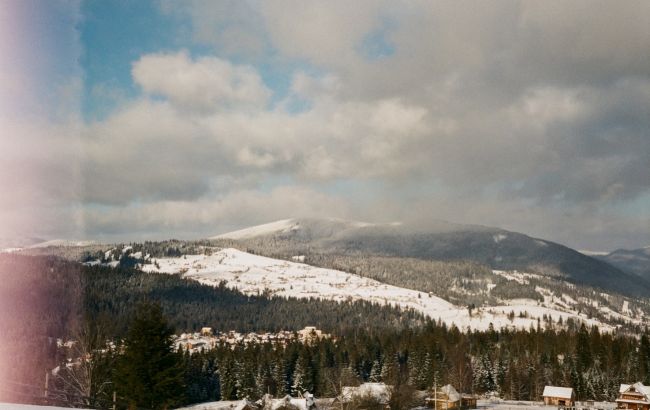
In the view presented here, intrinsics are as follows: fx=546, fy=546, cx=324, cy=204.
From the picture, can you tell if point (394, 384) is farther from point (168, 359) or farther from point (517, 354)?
point (517, 354)

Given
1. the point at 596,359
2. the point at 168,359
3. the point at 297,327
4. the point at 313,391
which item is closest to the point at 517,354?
the point at 596,359

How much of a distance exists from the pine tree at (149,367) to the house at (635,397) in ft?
171

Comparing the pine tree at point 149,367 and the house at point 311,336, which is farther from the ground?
the pine tree at point 149,367

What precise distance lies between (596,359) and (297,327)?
11041cm

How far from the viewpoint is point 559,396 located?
67562mm

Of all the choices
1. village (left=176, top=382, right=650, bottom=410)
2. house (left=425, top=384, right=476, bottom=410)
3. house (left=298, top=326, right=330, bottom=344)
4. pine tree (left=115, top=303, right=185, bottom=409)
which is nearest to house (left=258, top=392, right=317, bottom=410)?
village (left=176, top=382, right=650, bottom=410)

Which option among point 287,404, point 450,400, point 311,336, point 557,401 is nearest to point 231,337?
point 311,336

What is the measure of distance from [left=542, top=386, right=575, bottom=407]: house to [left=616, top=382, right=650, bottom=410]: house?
7048 mm

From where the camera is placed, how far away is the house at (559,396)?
6719 cm

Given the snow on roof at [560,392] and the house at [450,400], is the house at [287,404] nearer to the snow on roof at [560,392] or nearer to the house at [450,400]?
the house at [450,400]

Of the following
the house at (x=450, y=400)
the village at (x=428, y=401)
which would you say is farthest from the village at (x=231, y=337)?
the house at (x=450, y=400)

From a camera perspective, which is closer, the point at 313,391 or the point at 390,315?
the point at 313,391

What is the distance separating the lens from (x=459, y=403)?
63312 mm

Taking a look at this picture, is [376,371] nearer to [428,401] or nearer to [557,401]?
[428,401]
